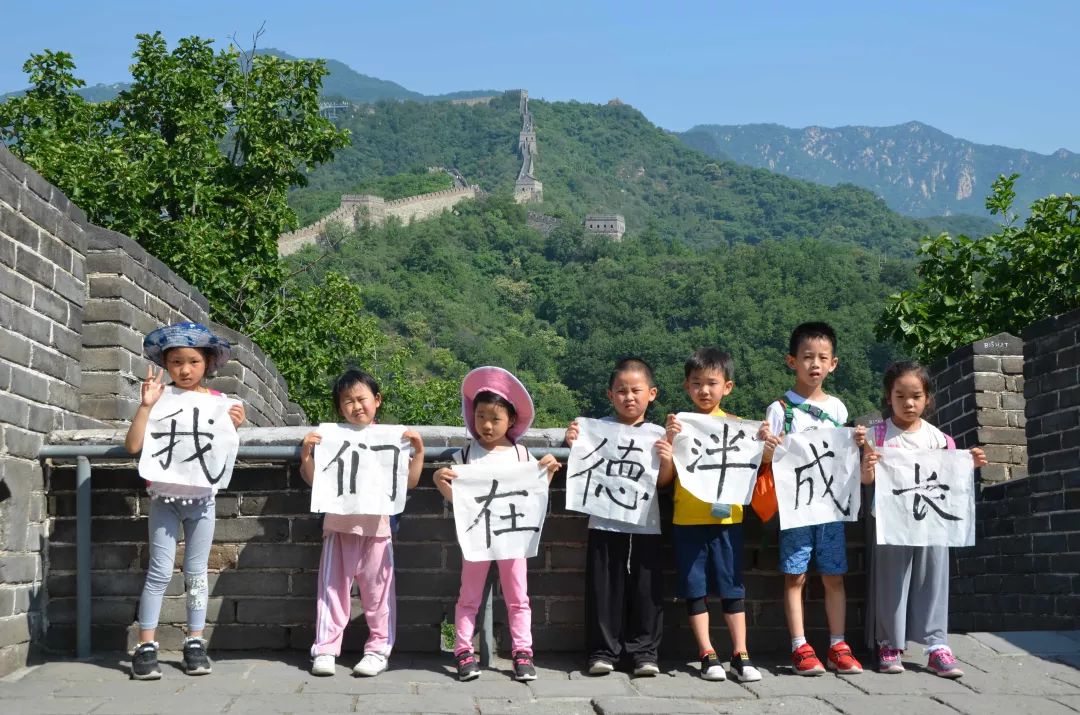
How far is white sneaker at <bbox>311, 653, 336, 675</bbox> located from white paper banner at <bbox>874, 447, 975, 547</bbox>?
2469 millimetres

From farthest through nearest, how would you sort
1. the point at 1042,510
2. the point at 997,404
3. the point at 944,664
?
the point at 997,404, the point at 1042,510, the point at 944,664

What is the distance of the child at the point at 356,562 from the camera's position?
5.39m

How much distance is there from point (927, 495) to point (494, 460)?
197 cm

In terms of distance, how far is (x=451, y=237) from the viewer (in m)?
110

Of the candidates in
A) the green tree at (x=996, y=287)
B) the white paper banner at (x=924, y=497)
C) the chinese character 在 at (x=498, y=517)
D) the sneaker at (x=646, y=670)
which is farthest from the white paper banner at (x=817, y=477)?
Result: the green tree at (x=996, y=287)

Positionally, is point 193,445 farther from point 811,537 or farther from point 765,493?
point 811,537

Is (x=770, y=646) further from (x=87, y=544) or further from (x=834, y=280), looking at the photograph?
(x=834, y=280)

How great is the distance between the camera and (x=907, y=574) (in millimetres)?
5625

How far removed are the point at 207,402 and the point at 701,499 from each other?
224 centimetres

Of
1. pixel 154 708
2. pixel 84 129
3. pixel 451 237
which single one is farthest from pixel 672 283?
pixel 154 708

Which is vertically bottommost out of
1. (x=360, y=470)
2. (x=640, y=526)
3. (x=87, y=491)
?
(x=640, y=526)

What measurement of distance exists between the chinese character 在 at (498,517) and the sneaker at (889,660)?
164 cm

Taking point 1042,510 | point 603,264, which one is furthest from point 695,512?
point 603,264

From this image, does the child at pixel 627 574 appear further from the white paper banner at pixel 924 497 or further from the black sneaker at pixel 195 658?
the black sneaker at pixel 195 658
